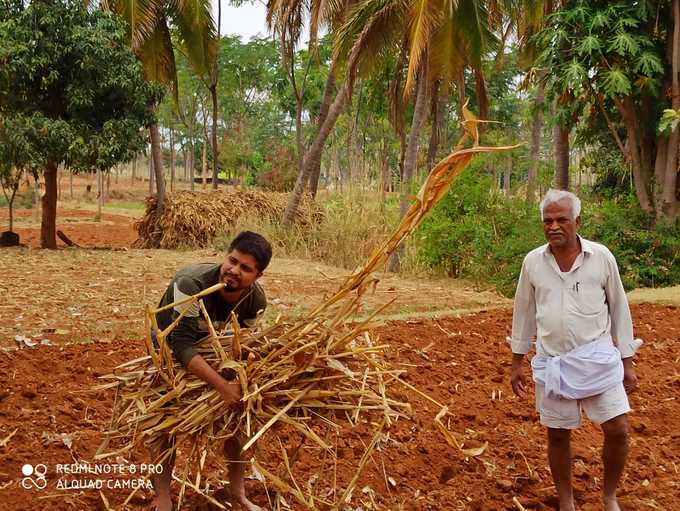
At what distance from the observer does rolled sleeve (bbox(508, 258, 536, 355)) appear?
362cm

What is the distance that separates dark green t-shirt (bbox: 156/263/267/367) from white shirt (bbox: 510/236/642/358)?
1229mm

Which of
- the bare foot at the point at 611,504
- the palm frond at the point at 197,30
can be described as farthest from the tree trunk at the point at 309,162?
the bare foot at the point at 611,504

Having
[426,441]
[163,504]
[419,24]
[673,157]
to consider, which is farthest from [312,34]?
[163,504]

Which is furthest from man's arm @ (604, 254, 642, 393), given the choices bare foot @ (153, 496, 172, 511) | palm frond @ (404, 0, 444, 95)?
palm frond @ (404, 0, 444, 95)

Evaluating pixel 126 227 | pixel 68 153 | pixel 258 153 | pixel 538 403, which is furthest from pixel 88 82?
pixel 258 153

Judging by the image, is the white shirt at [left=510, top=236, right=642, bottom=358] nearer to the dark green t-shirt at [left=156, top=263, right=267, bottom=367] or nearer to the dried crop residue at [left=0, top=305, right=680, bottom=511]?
the dried crop residue at [left=0, top=305, right=680, bottom=511]

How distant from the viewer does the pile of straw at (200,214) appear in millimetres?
16594

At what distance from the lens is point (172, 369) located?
3.01 metres

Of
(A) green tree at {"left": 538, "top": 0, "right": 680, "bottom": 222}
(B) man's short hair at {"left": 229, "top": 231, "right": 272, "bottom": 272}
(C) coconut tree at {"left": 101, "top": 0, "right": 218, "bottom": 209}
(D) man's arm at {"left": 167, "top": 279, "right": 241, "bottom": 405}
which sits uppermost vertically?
(C) coconut tree at {"left": 101, "top": 0, "right": 218, "bottom": 209}

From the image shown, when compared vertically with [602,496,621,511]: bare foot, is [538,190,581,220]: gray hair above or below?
above

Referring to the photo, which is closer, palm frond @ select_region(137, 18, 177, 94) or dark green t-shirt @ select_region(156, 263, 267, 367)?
dark green t-shirt @ select_region(156, 263, 267, 367)

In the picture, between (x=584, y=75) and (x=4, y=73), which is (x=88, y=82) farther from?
(x=584, y=75)

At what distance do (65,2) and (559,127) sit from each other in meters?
8.78

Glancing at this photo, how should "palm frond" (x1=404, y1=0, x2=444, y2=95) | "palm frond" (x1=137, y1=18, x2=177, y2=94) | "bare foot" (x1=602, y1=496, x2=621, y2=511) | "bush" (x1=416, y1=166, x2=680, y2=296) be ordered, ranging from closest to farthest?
1. "bare foot" (x1=602, y1=496, x2=621, y2=511)
2. "bush" (x1=416, y1=166, x2=680, y2=296)
3. "palm frond" (x1=404, y1=0, x2=444, y2=95)
4. "palm frond" (x1=137, y1=18, x2=177, y2=94)
